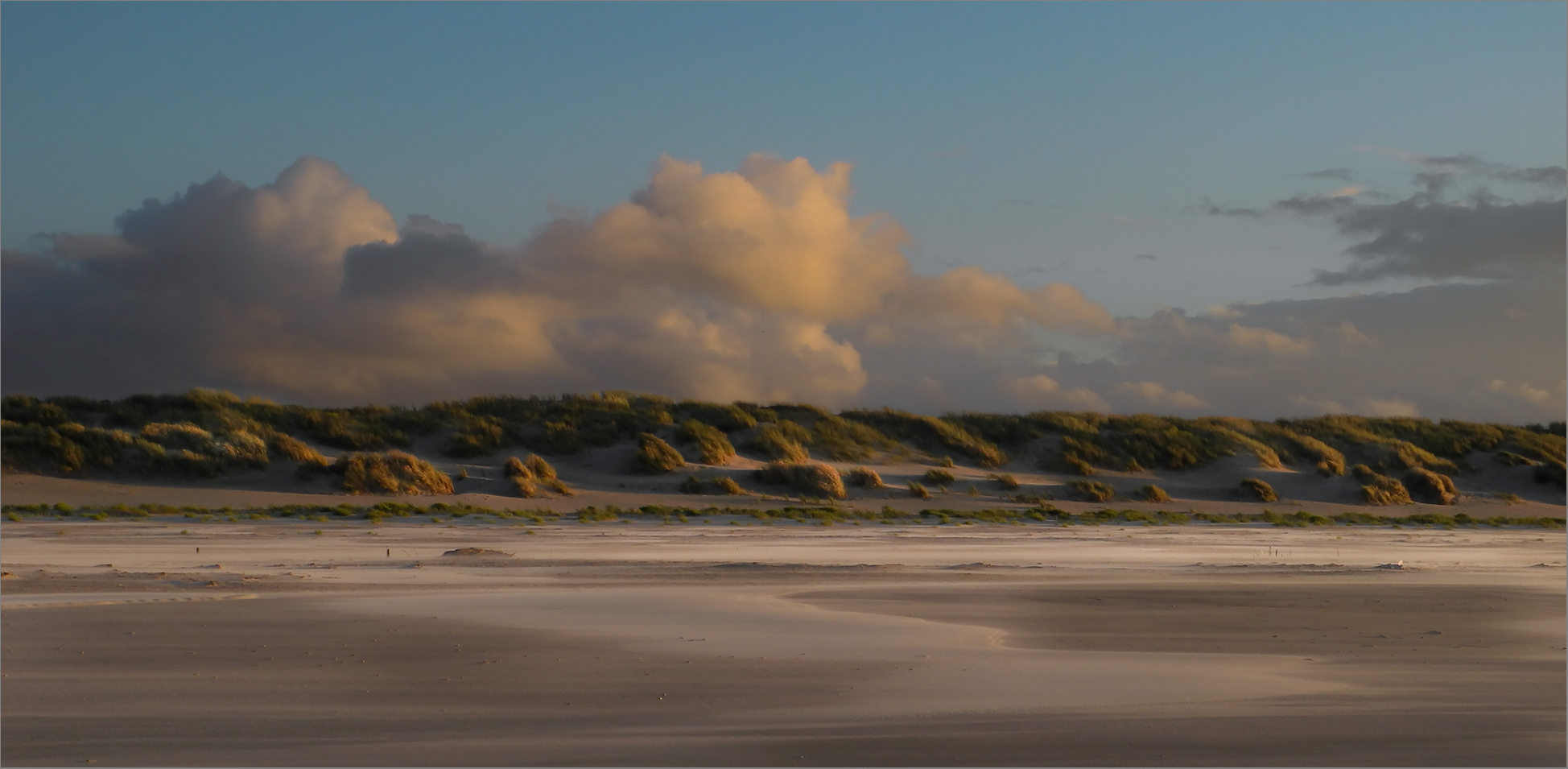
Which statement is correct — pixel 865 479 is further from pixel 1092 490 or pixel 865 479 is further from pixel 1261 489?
pixel 1261 489

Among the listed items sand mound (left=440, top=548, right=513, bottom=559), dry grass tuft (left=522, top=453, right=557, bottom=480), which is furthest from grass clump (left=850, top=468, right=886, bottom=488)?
sand mound (left=440, top=548, right=513, bottom=559)

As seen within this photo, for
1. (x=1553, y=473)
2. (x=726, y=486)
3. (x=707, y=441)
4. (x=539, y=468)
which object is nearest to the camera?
(x=726, y=486)

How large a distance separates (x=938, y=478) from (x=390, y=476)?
13.9 m

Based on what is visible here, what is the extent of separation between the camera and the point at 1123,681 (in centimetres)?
780

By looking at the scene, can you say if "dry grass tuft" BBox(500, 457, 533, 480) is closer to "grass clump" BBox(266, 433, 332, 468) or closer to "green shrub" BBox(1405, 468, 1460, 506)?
"grass clump" BBox(266, 433, 332, 468)

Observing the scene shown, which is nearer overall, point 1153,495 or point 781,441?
point 1153,495

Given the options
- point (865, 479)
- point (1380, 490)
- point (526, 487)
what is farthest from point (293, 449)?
point (1380, 490)

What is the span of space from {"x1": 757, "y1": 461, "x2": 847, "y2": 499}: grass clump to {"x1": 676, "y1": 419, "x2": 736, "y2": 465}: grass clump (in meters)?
1.92

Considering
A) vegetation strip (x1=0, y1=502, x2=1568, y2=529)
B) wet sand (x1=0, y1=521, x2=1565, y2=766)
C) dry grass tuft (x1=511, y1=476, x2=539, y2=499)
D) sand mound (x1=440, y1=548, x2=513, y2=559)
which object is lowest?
wet sand (x1=0, y1=521, x2=1565, y2=766)

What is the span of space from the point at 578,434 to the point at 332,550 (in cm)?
2106

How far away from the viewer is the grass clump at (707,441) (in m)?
36.2

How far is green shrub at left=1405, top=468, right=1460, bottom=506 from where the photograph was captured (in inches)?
1513

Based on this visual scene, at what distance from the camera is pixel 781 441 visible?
1535 inches

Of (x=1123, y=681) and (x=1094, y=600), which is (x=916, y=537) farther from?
(x=1123, y=681)
